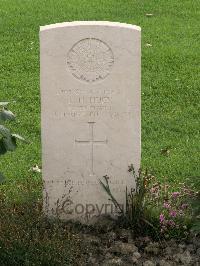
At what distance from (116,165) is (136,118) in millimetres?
378

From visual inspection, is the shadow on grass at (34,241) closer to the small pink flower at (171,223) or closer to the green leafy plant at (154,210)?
the green leafy plant at (154,210)

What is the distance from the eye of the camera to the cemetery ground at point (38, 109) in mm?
5418

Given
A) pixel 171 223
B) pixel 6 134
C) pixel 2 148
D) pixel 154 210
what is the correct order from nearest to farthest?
pixel 6 134 → pixel 2 148 → pixel 171 223 → pixel 154 210

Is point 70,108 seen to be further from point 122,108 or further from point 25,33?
point 25,33

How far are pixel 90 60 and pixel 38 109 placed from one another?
269 centimetres

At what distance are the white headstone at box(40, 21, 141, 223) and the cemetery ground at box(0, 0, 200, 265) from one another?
260 millimetres

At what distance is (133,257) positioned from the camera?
5.52 meters

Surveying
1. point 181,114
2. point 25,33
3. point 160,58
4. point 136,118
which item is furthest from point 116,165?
point 25,33

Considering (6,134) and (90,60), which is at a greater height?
(90,60)

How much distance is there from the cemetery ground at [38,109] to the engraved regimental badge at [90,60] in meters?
0.95

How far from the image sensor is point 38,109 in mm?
8367

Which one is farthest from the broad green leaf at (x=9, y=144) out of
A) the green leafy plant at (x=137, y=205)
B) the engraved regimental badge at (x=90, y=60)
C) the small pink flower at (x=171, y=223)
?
the small pink flower at (x=171, y=223)

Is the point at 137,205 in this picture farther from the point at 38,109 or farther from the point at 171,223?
the point at 38,109

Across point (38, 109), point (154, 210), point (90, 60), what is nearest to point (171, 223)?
point (154, 210)
